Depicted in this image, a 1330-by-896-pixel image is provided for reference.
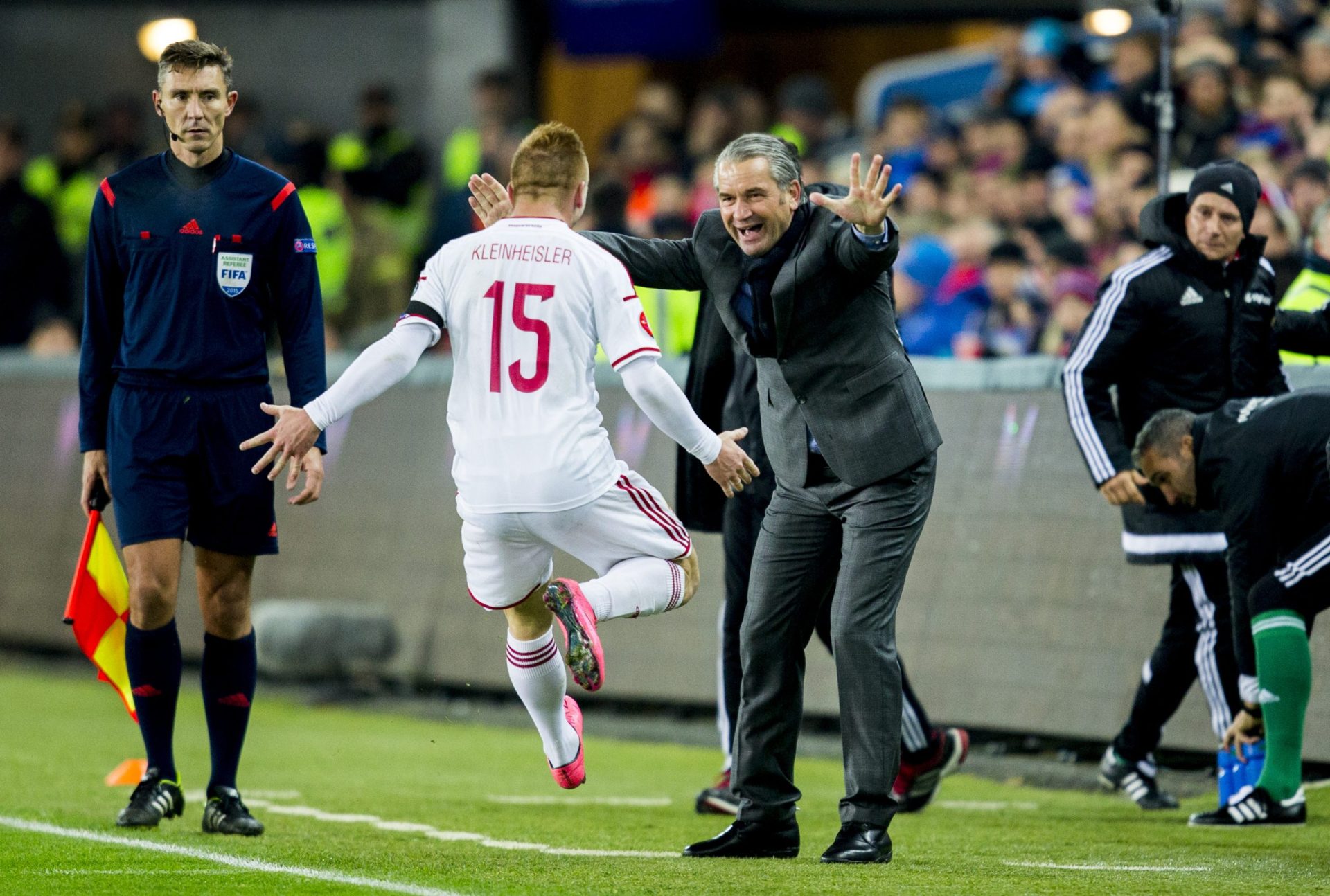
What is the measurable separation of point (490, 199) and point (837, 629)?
1.75 metres

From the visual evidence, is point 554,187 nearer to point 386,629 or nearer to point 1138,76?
point 386,629

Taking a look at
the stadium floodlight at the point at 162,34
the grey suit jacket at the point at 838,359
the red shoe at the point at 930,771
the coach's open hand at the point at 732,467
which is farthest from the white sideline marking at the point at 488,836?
the stadium floodlight at the point at 162,34

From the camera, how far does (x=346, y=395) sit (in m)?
6.63

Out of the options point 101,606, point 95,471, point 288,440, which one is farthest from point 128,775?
point 288,440

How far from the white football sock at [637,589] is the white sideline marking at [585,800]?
6.75ft

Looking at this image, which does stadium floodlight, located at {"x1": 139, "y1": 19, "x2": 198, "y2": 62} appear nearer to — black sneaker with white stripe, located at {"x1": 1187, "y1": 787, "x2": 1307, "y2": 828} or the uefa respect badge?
the uefa respect badge

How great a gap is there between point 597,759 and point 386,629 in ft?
9.13

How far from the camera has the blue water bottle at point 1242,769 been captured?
8.34m

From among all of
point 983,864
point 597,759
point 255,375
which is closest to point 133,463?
point 255,375

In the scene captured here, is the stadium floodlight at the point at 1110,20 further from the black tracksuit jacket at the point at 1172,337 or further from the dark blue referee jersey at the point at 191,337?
the dark blue referee jersey at the point at 191,337

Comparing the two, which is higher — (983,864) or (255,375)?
(255,375)

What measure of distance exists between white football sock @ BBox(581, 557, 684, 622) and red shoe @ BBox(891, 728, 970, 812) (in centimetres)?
187

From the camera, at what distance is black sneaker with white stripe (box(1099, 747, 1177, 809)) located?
876cm

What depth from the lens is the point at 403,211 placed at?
18141 millimetres
